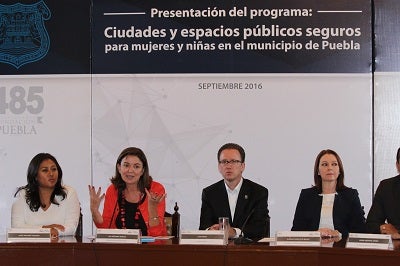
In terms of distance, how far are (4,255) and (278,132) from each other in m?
2.39

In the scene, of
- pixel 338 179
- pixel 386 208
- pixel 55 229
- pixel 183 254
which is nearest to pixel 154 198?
pixel 55 229

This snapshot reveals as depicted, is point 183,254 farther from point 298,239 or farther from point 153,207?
point 153,207

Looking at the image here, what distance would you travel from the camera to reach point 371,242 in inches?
136

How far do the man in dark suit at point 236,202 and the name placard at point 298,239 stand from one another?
997 mm

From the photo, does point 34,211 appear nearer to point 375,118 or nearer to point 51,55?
point 51,55

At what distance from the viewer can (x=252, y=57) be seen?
5.33 meters

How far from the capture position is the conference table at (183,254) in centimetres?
342

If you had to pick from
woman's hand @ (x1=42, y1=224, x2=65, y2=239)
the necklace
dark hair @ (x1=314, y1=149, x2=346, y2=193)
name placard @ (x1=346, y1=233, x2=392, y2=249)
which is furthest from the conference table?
dark hair @ (x1=314, y1=149, x2=346, y2=193)

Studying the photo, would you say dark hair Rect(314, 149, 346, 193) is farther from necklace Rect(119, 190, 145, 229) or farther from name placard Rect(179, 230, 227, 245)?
name placard Rect(179, 230, 227, 245)

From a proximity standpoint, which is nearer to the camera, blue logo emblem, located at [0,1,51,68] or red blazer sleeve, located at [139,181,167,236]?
red blazer sleeve, located at [139,181,167,236]

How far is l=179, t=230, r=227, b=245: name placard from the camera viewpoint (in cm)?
361

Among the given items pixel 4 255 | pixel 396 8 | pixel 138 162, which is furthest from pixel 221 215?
pixel 396 8

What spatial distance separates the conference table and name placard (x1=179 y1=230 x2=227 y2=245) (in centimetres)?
6

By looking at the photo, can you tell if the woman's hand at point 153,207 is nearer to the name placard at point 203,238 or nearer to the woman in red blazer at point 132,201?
the woman in red blazer at point 132,201
